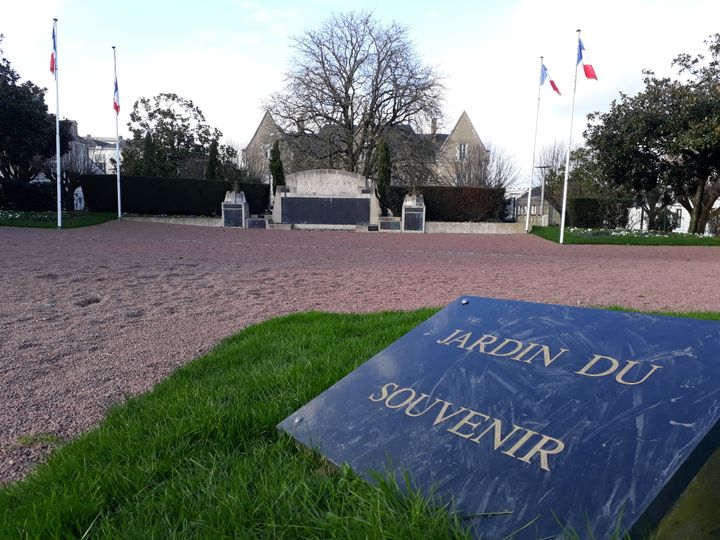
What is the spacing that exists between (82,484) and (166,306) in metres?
4.66

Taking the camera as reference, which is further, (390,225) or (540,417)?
(390,225)

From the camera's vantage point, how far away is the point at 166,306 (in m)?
6.62

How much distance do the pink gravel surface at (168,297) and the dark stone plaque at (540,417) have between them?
1857 mm

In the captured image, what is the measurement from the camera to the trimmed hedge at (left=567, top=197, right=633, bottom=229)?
32844mm

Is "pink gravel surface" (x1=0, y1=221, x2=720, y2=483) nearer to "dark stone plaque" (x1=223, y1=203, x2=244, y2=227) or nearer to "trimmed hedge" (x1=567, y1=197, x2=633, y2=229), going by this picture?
"dark stone plaque" (x1=223, y1=203, x2=244, y2=227)

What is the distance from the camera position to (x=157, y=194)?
31.0 metres

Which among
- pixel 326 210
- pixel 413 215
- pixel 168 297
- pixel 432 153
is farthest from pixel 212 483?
→ pixel 432 153

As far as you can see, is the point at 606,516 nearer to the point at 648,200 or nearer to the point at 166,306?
the point at 166,306

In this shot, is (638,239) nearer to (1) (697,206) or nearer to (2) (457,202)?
(1) (697,206)

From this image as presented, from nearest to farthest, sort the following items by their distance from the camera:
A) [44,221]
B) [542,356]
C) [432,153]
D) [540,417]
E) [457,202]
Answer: [540,417] < [542,356] < [44,221] < [457,202] < [432,153]

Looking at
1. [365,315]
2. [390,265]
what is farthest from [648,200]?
[365,315]

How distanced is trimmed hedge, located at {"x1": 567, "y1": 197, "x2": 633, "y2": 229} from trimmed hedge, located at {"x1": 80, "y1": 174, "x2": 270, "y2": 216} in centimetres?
2096

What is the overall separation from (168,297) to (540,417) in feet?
20.0

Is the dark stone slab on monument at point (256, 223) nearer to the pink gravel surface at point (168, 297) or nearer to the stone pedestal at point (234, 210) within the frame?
the stone pedestal at point (234, 210)
